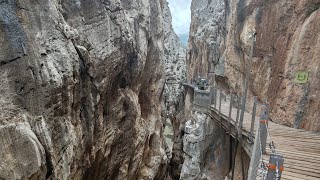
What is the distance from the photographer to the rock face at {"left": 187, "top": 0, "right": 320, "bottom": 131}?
874cm

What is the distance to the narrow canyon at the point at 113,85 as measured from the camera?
647cm

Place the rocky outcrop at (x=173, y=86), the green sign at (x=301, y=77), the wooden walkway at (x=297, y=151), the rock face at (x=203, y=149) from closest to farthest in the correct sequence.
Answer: the wooden walkway at (x=297, y=151)
the green sign at (x=301, y=77)
the rock face at (x=203, y=149)
the rocky outcrop at (x=173, y=86)

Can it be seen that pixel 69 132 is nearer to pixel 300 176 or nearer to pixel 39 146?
pixel 39 146

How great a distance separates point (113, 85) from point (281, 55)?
7.46m

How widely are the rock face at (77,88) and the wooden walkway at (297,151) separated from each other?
18.7 ft

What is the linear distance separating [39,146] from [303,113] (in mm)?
8338

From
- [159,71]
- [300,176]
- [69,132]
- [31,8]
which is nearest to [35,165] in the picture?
[69,132]

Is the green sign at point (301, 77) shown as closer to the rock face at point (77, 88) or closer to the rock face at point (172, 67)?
the rock face at point (77, 88)

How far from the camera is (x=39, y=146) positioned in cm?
649

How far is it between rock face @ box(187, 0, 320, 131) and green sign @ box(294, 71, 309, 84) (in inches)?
5.0

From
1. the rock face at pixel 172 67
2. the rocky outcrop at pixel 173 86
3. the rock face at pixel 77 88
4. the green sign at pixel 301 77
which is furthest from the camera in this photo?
the rock face at pixel 172 67

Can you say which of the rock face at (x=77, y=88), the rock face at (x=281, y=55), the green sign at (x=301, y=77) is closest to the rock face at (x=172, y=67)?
the rock face at (x=281, y=55)

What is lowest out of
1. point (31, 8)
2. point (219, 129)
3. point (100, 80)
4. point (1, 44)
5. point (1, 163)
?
point (219, 129)

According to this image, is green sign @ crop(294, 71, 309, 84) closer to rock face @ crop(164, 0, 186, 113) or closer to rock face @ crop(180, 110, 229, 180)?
rock face @ crop(180, 110, 229, 180)
